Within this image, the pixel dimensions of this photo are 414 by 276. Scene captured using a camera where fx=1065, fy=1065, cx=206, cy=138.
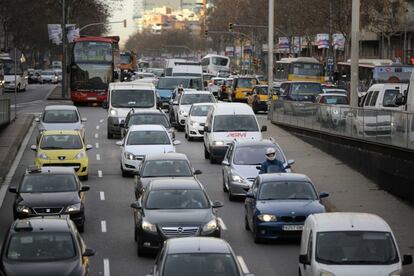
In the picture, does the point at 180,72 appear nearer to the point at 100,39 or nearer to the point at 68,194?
the point at 100,39

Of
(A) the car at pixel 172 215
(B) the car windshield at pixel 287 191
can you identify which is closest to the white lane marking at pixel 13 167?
(A) the car at pixel 172 215

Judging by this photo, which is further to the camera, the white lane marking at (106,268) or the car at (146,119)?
the car at (146,119)

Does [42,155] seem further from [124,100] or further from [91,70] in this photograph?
[91,70]

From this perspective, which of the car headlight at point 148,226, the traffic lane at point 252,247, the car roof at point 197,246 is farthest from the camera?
the car headlight at point 148,226

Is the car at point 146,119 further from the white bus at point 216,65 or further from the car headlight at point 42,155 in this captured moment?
the white bus at point 216,65

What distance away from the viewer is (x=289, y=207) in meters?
21.7

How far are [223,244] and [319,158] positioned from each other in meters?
22.5

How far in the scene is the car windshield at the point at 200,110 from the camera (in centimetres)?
4416

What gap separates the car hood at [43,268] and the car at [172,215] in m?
3.76

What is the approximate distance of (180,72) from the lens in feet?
243

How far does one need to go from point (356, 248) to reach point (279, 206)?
18.6 ft

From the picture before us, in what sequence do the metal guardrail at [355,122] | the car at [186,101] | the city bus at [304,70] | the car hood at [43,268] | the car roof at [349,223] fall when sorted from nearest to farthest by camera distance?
1. the car hood at [43,268]
2. the car roof at [349,223]
3. the metal guardrail at [355,122]
4. the car at [186,101]
5. the city bus at [304,70]

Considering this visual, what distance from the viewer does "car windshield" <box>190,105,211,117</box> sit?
4416 centimetres

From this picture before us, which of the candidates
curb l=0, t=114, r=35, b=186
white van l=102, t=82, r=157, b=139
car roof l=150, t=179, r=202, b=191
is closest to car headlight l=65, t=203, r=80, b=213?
car roof l=150, t=179, r=202, b=191
